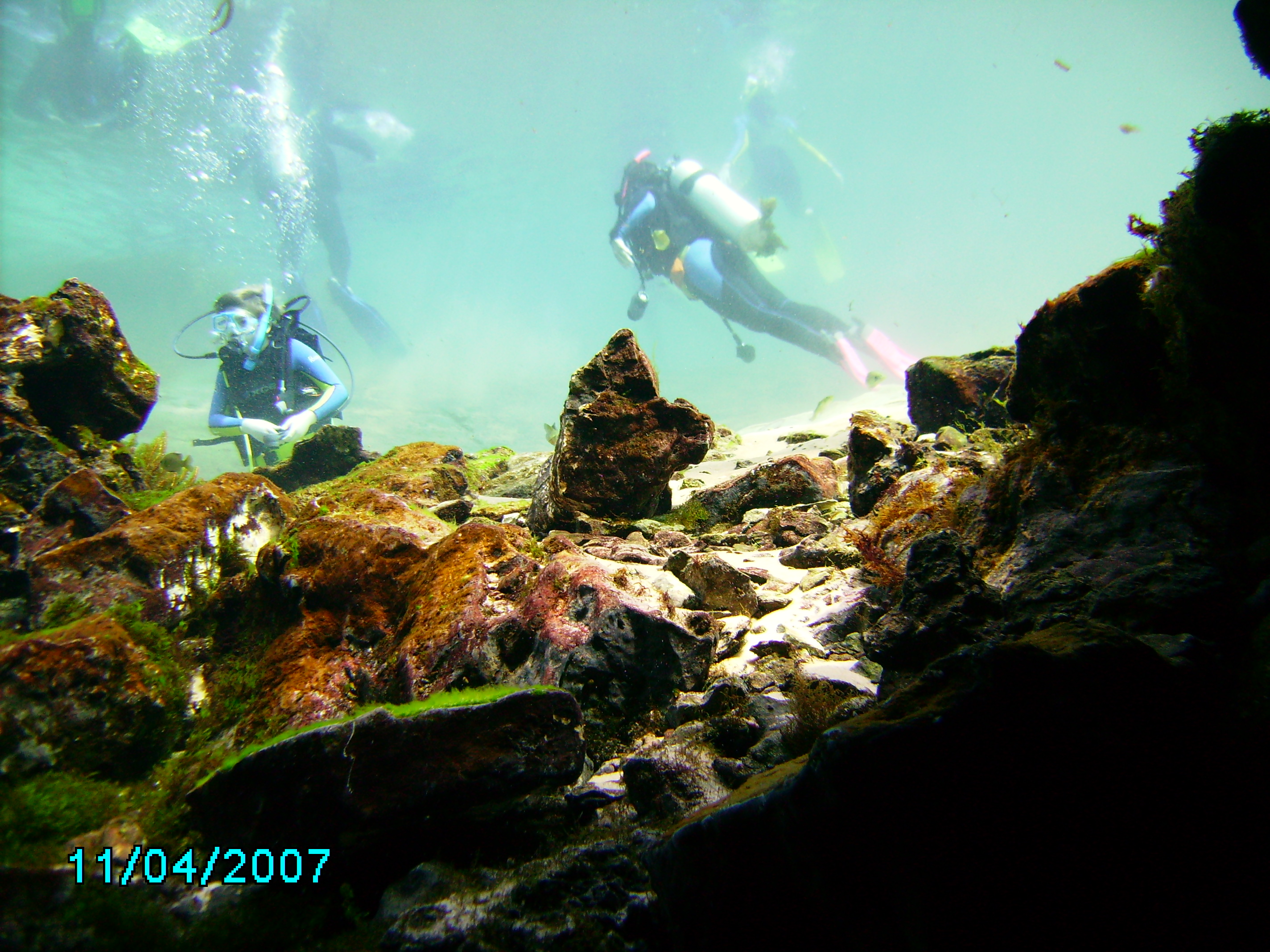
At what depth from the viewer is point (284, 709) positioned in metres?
3.06

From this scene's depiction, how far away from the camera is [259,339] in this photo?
1232 cm

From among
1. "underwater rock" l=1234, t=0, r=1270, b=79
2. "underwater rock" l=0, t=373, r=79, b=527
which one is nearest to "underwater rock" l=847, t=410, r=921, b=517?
"underwater rock" l=1234, t=0, r=1270, b=79

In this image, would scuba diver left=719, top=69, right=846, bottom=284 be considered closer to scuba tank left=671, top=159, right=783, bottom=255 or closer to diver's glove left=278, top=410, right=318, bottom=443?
scuba tank left=671, top=159, right=783, bottom=255

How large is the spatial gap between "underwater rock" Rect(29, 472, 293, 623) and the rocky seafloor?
0.09 feet

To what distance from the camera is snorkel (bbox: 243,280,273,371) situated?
12.2m

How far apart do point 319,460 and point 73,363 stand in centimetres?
428

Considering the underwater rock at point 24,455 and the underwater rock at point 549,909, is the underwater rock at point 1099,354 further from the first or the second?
the underwater rock at point 24,455

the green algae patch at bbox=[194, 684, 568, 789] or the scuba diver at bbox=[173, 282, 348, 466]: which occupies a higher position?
the scuba diver at bbox=[173, 282, 348, 466]

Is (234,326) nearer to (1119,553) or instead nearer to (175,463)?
(175,463)

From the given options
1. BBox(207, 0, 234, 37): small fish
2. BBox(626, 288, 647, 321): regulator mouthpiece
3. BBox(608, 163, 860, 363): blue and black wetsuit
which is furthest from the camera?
BBox(608, 163, 860, 363): blue and black wetsuit

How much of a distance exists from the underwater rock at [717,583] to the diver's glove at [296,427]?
34.4 feet

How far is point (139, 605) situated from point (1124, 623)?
6170 millimetres

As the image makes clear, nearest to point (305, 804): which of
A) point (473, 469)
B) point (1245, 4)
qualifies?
point (1245, 4)

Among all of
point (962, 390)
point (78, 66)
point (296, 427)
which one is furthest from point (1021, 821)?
point (78, 66)
